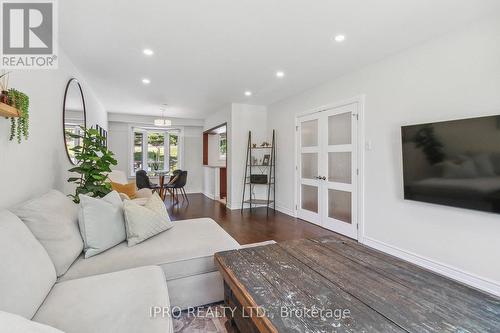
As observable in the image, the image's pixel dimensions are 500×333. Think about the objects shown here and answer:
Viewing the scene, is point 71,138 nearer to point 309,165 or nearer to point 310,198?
point 309,165

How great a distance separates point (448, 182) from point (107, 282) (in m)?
2.87

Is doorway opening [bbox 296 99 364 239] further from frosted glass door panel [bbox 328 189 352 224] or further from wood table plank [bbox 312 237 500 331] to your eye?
wood table plank [bbox 312 237 500 331]

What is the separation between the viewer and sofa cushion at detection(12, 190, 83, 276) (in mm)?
1381

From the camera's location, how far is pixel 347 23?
7.09ft

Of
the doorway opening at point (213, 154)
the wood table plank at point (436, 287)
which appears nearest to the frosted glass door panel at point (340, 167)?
the wood table plank at point (436, 287)

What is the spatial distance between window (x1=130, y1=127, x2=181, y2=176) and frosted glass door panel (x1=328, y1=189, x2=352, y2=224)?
202 inches

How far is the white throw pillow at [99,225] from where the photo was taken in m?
1.66

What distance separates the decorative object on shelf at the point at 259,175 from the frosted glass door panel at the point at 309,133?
35.8 inches

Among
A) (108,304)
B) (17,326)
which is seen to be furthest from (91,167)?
(17,326)

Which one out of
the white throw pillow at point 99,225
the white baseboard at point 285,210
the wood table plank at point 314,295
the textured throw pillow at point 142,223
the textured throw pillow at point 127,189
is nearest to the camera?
the wood table plank at point 314,295

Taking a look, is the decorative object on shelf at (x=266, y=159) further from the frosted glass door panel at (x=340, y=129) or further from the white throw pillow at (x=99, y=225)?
the white throw pillow at (x=99, y=225)

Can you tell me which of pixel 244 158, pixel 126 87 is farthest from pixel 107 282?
pixel 244 158

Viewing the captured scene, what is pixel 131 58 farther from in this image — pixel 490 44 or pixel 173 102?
pixel 490 44

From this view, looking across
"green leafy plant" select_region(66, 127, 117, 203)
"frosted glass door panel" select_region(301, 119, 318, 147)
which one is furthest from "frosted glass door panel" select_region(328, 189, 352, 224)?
"green leafy plant" select_region(66, 127, 117, 203)
